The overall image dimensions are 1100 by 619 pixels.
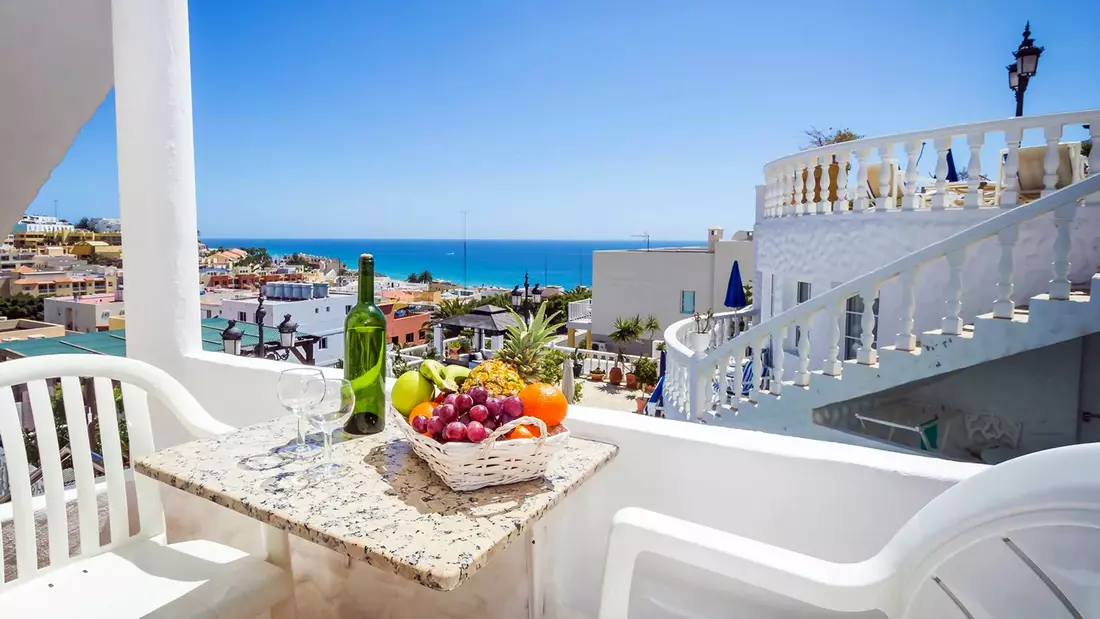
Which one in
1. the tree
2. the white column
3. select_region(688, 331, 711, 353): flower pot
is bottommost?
select_region(688, 331, 711, 353): flower pot

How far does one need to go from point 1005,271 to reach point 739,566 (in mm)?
2898

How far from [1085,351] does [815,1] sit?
5.95m

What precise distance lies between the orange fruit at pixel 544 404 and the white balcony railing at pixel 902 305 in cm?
258

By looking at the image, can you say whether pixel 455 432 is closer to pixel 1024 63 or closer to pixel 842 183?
pixel 842 183

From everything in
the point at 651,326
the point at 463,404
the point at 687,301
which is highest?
the point at 463,404

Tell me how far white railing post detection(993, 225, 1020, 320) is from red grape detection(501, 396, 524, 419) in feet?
9.50

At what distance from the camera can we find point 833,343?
335 cm

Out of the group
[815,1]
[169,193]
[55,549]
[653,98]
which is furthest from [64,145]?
[653,98]

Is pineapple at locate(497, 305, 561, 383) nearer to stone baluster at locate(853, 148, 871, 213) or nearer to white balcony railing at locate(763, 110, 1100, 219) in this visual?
white balcony railing at locate(763, 110, 1100, 219)

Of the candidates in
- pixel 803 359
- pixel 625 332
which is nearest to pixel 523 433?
pixel 803 359

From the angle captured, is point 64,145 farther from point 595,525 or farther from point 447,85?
point 447,85

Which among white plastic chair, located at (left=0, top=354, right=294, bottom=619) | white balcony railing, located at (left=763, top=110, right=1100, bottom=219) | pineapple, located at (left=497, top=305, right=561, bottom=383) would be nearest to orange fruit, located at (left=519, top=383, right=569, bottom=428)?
pineapple, located at (left=497, top=305, right=561, bottom=383)

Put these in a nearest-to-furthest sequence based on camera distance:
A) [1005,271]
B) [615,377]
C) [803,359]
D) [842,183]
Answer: [1005,271] < [803,359] < [842,183] < [615,377]

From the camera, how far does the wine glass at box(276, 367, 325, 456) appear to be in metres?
1.15
